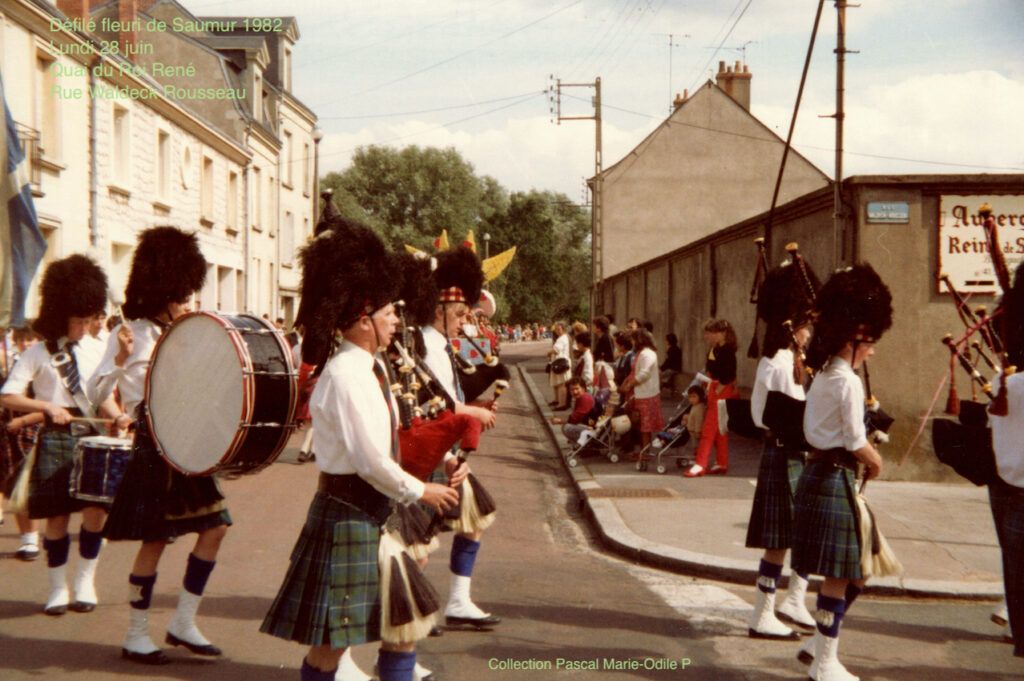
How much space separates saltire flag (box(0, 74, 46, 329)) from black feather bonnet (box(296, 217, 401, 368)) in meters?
8.38

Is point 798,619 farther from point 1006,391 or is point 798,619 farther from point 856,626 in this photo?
point 1006,391

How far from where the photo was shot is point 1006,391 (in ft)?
16.0

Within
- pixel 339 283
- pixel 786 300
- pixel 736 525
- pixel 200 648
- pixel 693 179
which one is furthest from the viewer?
pixel 693 179

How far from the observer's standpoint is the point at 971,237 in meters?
12.9

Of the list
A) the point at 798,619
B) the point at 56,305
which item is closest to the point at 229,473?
the point at 56,305

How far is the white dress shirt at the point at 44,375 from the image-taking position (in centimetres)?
707

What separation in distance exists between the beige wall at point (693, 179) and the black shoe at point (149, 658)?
1451 inches

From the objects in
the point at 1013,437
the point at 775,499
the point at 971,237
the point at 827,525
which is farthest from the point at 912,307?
the point at 1013,437

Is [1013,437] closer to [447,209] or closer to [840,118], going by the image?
[840,118]

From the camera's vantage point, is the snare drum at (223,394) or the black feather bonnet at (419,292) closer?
the snare drum at (223,394)

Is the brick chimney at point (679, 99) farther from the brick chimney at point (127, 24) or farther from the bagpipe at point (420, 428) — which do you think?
the bagpipe at point (420, 428)

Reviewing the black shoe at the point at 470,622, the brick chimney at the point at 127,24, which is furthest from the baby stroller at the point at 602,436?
the brick chimney at the point at 127,24

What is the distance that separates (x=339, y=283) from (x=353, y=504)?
31.6 inches

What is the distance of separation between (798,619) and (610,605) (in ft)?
3.88
